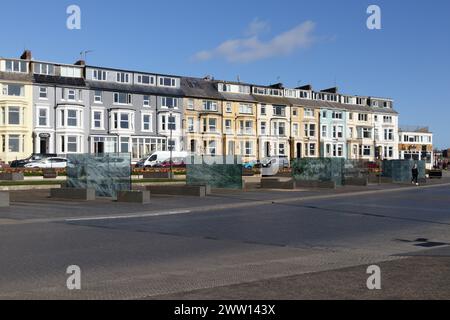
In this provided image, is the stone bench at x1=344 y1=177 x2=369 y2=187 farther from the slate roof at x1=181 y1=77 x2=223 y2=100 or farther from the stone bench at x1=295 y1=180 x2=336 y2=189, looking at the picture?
the slate roof at x1=181 y1=77 x2=223 y2=100

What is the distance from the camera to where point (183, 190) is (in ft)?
104

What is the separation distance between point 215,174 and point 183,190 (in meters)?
5.01

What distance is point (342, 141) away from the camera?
334ft

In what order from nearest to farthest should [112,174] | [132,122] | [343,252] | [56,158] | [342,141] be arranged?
[343,252] < [112,174] < [56,158] < [132,122] < [342,141]

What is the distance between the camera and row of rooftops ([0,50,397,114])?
67938 mm

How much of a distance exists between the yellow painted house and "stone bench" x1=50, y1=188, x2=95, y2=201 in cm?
3784

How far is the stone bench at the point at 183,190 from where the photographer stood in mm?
31109

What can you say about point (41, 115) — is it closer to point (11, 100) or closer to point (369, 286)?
point (11, 100)

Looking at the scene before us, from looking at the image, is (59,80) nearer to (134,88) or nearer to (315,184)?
(134,88)

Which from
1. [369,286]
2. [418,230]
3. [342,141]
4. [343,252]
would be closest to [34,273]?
[369,286]

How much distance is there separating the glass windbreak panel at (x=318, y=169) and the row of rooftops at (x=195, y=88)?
118 ft

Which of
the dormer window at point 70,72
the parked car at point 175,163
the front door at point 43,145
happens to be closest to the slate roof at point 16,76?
the dormer window at point 70,72

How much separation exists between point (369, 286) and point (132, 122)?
67546mm

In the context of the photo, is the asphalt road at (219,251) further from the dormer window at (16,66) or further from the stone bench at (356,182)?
the dormer window at (16,66)
